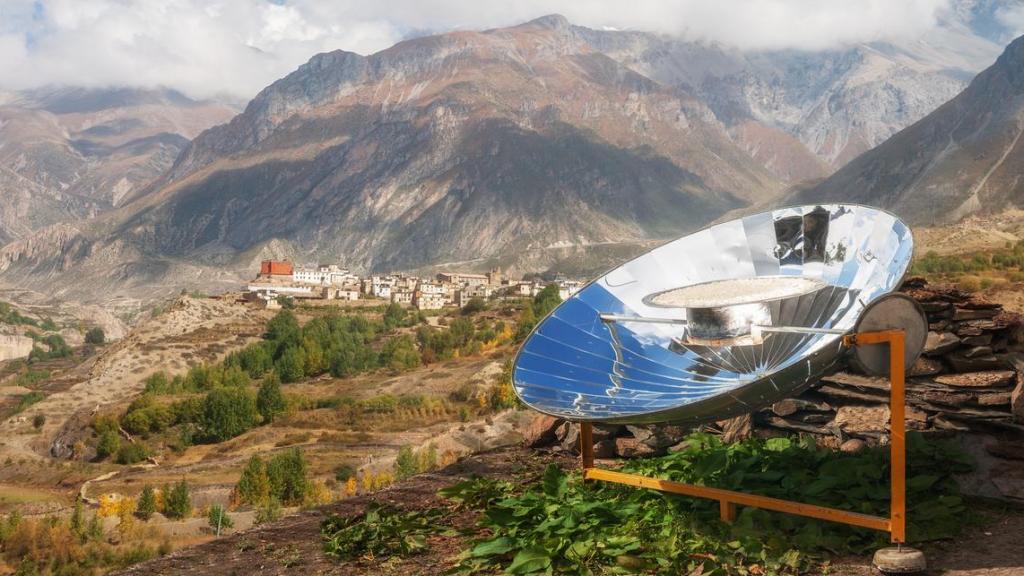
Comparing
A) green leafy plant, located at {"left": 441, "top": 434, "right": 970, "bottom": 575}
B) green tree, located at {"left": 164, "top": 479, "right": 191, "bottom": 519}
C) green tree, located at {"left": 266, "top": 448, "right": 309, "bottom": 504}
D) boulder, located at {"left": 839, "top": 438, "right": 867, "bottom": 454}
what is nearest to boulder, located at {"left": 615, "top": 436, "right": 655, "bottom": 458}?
green leafy plant, located at {"left": 441, "top": 434, "right": 970, "bottom": 575}

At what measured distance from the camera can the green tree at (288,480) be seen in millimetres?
42562

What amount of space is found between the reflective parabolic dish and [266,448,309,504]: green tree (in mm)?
34064

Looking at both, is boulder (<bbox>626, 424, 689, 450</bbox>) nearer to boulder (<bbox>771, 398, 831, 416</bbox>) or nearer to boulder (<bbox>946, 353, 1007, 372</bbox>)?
boulder (<bbox>771, 398, 831, 416</bbox>)

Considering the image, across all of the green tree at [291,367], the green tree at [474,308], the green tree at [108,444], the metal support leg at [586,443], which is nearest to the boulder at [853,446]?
the metal support leg at [586,443]

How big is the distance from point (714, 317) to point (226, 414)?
252 feet

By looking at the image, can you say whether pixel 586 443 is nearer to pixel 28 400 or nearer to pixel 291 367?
pixel 291 367

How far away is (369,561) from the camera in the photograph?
866 centimetres

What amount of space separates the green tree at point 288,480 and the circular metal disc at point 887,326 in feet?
125

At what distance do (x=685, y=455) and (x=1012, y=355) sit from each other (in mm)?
5650

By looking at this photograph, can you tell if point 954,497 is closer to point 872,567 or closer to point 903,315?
point 872,567

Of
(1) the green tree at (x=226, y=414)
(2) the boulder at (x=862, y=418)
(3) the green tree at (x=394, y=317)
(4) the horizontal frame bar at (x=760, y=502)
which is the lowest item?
(1) the green tree at (x=226, y=414)

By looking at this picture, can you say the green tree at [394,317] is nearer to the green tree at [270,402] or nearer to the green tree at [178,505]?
the green tree at [270,402]

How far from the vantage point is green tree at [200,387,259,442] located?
7819 centimetres

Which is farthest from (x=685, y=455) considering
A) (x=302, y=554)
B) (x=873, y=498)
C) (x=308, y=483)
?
(x=308, y=483)
